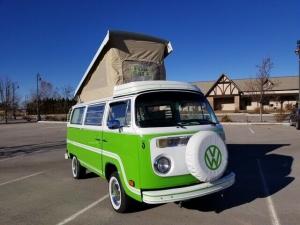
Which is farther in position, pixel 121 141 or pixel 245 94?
pixel 245 94

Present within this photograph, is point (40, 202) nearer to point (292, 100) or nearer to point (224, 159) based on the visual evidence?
point (224, 159)

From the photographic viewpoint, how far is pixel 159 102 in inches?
252

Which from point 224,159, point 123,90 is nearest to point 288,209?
point 224,159

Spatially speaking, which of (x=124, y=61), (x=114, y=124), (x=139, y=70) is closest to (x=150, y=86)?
(x=114, y=124)

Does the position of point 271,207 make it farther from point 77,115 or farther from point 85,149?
point 77,115

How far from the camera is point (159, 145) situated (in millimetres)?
5582

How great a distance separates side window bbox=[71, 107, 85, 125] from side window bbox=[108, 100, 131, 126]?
2324mm

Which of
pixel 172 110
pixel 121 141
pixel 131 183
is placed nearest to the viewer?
pixel 131 183

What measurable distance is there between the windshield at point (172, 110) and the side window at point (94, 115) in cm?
148

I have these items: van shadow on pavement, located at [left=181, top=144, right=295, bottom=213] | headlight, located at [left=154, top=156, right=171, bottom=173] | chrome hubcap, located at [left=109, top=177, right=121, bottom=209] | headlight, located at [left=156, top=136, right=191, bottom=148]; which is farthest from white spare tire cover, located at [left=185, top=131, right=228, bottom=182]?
chrome hubcap, located at [left=109, top=177, right=121, bottom=209]

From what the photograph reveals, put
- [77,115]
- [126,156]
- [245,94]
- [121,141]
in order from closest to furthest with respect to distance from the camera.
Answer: [126,156] → [121,141] → [77,115] → [245,94]

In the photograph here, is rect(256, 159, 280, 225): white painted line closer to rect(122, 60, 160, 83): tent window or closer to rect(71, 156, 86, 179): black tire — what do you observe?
rect(122, 60, 160, 83): tent window

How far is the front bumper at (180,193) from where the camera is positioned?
5398 millimetres

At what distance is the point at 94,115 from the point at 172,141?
110 inches
